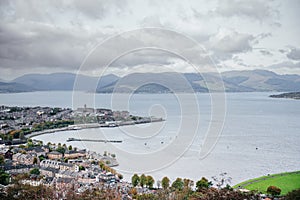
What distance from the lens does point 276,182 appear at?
18.4 ft

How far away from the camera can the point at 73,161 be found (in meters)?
7.04

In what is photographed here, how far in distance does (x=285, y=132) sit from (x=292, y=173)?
567 cm

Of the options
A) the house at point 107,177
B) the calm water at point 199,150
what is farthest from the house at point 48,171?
the calm water at point 199,150

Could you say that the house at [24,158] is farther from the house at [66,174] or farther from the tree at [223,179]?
the tree at [223,179]

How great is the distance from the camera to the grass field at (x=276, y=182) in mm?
5285

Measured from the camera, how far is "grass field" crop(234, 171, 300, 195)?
529cm

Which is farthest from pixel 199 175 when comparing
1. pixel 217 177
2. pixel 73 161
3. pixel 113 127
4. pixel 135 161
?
pixel 113 127

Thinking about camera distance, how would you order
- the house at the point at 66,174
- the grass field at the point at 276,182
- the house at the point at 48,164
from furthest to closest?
the house at the point at 48,164 → the house at the point at 66,174 → the grass field at the point at 276,182

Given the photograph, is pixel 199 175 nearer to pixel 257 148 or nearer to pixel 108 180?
pixel 108 180

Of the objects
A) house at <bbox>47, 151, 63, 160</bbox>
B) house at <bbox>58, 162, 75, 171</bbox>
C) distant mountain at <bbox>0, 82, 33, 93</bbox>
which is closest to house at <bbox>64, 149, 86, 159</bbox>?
house at <bbox>47, 151, 63, 160</bbox>

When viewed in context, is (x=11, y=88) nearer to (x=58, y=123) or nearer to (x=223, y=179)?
(x=58, y=123)

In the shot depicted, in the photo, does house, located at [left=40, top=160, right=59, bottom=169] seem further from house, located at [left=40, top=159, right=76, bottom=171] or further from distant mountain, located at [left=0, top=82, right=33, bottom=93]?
distant mountain, located at [left=0, top=82, right=33, bottom=93]

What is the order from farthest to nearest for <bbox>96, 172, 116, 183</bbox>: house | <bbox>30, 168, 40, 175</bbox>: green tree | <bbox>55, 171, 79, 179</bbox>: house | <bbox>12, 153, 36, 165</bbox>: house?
<bbox>12, 153, 36, 165</bbox>: house
<bbox>30, 168, 40, 175</bbox>: green tree
<bbox>55, 171, 79, 179</bbox>: house
<bbox>96, 172, 116, 183</bbox>: house

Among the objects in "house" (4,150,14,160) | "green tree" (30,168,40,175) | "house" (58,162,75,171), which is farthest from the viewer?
"house" (4,150,14,160)
